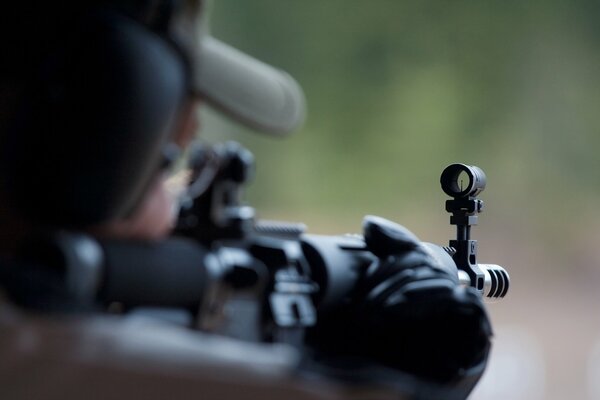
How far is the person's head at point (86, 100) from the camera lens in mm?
509

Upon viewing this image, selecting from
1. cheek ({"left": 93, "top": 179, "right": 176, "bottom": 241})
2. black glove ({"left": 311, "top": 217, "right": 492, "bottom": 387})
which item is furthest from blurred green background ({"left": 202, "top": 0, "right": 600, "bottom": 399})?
cheek ({"left": 93, "top": 179, "right": 176, "bottom": 241})

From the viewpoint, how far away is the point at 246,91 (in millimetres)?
620

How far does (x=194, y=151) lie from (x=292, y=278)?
13cm

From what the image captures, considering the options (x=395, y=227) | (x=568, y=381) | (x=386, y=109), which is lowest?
(x=395, y=227)

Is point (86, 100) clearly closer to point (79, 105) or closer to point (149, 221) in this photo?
point (79, 105)

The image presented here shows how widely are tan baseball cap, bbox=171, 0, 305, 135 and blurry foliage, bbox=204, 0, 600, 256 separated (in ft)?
7.19

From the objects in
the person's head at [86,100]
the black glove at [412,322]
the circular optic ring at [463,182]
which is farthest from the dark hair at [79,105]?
the circular optic ring at [463,182]

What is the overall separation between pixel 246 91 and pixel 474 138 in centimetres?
253

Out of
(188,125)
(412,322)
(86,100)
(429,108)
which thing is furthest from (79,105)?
(429,108)

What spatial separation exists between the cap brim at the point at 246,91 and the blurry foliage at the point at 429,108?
7.19ft

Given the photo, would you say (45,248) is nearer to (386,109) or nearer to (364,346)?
(364,346)

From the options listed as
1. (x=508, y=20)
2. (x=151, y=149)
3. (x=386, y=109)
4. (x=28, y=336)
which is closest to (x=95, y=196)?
(x=151, y=149)

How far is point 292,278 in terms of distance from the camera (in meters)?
0.75

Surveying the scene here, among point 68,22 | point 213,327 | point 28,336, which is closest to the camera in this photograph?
point 28,336
